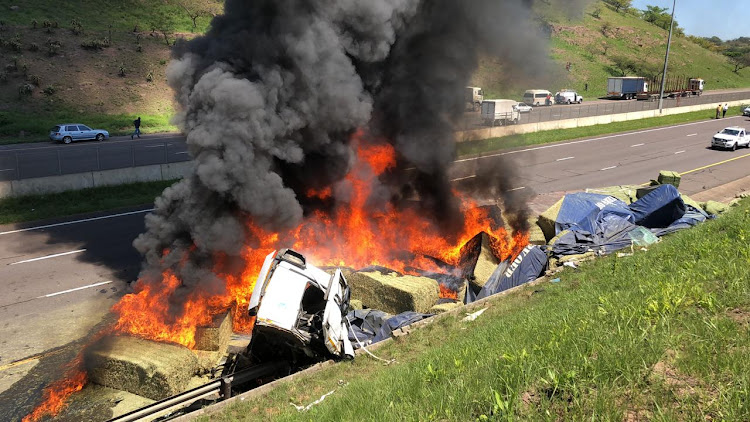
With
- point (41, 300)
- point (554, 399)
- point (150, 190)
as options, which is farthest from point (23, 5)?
point (554, 399)

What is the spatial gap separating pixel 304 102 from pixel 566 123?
30.8 m

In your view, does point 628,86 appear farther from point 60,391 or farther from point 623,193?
point 60,391

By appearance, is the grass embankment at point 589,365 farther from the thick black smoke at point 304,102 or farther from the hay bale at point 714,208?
the hay bale at point 714,208

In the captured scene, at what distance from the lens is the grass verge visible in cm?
2244

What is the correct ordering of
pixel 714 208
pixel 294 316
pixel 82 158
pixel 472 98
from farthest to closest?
1. pixel 472 98
2. pixel 82 158
3. pixel 714 208
4. pixel 294 316

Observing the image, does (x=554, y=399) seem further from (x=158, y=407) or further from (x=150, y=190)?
(x=150, y=190)

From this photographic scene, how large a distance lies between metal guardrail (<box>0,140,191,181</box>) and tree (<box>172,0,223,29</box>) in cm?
2930

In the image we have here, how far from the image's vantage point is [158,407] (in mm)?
7184

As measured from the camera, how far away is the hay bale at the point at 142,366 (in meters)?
8.05

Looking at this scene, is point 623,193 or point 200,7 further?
point 200,7

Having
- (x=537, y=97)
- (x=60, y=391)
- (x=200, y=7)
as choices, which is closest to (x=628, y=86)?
(x=537, y=97)

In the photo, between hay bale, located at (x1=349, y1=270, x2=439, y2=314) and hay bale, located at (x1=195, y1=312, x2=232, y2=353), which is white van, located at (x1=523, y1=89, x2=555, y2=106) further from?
hay bale, located at (x1=195, y1=312, x2=232, y2=353)

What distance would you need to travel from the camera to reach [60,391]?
827 cm

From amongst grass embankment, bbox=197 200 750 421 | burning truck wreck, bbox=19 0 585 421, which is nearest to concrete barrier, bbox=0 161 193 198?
burning truck wreck, bbox=19 0 585 421
